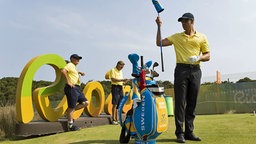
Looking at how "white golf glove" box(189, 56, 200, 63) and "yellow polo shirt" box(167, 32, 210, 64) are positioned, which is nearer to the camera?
"white golf glove" box(189, 56, 200, 63)

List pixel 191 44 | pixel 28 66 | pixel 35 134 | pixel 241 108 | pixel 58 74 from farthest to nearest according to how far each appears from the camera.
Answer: pixel 241 108
pixel 58 74
pixel 28 66
pixel 35 134
pixel 191 44

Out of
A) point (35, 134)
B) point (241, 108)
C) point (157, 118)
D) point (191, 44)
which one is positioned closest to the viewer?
point (157, 118)

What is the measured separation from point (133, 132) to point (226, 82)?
49.3 ft

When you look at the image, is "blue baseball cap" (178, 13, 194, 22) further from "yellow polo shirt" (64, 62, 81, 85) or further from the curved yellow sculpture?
the curved yellow sculpture

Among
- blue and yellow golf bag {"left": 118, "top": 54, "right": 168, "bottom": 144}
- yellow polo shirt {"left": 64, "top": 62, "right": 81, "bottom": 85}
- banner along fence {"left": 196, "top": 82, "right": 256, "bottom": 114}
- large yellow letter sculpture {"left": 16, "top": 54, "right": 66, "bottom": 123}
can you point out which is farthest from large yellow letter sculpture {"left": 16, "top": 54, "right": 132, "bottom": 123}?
banner along fence {"left": 196, "top": 82, "right": 256, "bottom": 114}

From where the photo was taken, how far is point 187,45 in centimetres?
458

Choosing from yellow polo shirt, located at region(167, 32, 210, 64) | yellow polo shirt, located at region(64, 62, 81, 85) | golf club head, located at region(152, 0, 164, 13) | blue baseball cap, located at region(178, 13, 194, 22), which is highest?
golf club head, located at region(152, 0, 164, 13)

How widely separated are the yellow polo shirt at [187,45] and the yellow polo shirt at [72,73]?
10.9ft

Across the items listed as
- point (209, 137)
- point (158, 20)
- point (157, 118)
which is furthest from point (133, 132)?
point (158, 20)

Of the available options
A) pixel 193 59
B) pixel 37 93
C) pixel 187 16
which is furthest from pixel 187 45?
pixel 37 93

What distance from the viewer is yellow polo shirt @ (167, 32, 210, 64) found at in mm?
4559

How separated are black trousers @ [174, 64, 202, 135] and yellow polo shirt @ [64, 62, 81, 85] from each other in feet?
11.3

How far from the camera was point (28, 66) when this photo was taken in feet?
23.5

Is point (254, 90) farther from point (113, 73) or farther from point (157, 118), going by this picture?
point (157, 118)
